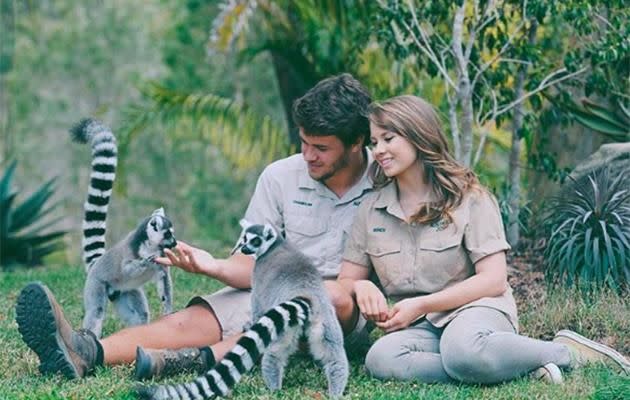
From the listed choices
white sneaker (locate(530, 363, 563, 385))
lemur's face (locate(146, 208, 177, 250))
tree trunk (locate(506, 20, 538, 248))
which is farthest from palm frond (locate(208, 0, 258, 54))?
white sneaker (locate(530, 363, 563, 385))

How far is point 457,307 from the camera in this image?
4.95 metres

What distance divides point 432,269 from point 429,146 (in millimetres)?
567

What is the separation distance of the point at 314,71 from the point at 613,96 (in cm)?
410

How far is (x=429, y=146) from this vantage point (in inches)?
197

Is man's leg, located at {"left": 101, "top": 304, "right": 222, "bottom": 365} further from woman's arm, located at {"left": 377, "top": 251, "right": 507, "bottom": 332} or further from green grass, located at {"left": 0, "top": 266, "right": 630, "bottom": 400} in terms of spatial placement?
woman's arm, located at {"left": 377, "top": 251, "right": 507, "bottom": 332}

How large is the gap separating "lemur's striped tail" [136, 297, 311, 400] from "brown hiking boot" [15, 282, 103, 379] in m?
0.63

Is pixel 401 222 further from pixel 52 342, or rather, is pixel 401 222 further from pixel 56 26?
pixel 56 26

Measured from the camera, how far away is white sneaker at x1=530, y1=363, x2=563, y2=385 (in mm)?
4754

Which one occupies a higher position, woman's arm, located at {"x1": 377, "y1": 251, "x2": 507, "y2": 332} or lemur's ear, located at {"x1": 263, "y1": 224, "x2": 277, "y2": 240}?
lemur's ear, located at {"x1": 263, "y1": 224, "x2": 277, "y2": 240}

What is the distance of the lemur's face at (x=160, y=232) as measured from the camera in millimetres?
5465

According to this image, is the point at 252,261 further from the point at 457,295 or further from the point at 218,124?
the point at 218,124

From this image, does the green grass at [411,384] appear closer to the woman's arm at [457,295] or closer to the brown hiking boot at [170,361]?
the brown hiking boot at [170,361]

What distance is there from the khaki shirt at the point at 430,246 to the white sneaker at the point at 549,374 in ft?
0.96

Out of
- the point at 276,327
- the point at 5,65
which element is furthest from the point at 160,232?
the point at 5,65
